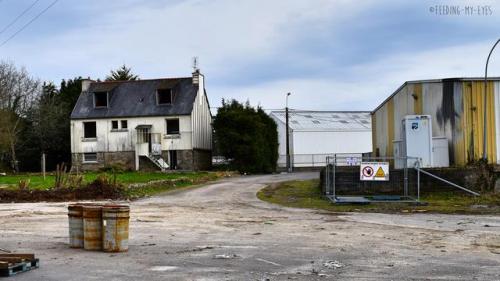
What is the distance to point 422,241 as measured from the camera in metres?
13.7

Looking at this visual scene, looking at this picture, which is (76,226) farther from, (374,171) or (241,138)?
(241,138)

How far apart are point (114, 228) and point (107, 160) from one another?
4628 cm

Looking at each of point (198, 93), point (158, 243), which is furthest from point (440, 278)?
point (198, 93)

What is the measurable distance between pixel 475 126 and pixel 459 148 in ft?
3.92

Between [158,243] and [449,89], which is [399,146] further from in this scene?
[158,243]

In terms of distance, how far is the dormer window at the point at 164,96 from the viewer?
5766cm

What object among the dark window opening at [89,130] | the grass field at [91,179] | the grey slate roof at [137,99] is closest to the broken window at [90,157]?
the dark window opening at [89,130]

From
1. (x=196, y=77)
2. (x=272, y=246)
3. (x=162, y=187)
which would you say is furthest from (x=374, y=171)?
(x=196, y=77)

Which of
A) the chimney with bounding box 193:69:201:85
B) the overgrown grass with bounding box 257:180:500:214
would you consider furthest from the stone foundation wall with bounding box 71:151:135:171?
the overgrown grass with bounding box 257:180:500:214

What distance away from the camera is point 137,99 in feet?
192

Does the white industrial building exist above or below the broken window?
above

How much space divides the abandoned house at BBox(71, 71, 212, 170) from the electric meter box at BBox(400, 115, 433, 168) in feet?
105

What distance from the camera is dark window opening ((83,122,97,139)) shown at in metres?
58.7

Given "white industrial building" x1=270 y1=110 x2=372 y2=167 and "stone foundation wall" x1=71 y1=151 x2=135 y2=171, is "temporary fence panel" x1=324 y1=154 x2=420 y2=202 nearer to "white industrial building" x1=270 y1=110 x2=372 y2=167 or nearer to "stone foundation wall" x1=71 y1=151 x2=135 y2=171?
"stone foundation wall" x1=71 y1=151 x2=135 y2=171
